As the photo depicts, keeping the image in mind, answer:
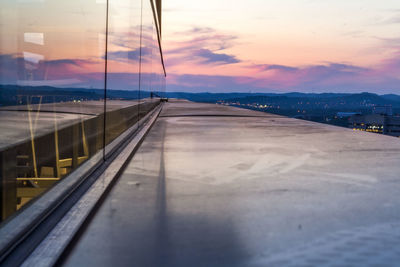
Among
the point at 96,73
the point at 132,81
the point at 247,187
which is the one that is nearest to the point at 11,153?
the point at 247,187

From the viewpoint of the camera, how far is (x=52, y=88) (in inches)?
101

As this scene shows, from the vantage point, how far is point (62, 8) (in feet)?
8.14

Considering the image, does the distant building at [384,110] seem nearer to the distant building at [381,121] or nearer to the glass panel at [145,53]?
the distant building at [381,121]

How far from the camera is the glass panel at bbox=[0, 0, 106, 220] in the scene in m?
1.62

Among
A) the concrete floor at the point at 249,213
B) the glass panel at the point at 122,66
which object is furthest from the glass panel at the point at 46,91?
the concrete floor at the point at 249,213

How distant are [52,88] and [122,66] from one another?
7.59 feet

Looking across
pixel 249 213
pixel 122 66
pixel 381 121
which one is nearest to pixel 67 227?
pixel 249 213

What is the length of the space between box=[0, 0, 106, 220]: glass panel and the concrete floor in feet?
1.75

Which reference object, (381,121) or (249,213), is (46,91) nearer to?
(249,213)

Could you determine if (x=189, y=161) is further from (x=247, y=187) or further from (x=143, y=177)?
(x=247, y=187)

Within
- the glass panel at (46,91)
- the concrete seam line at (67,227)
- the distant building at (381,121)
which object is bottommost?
the distant building at (381,121)

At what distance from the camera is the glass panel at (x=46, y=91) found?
5.31 ft

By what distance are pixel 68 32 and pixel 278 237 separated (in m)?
2.07

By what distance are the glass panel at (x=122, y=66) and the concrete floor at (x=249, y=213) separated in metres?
0.94
